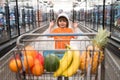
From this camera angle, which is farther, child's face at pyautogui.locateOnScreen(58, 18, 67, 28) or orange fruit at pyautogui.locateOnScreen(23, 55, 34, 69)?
child's face at pyautogui.locateOnScreen(58, 18, 67, 28)

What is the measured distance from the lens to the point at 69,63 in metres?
2.22

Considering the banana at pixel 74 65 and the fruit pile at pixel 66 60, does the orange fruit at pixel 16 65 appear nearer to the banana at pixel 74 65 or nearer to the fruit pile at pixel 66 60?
the fruit pile at pixel 66 60

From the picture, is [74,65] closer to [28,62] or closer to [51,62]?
[51,62]

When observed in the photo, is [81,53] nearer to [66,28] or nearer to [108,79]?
[108,79]

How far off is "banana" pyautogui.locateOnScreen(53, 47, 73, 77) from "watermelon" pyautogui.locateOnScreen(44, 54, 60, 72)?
34mm

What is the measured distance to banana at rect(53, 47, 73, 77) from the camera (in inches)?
86.0

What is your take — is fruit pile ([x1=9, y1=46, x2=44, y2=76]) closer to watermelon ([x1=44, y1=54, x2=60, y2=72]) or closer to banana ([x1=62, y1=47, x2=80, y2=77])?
watermelon ([x1=44, y1=54, x2=60, y2=72])

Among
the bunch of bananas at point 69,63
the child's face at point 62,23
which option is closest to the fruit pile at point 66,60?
the bunch of bananas at point 69,63

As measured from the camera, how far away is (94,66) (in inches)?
87.1

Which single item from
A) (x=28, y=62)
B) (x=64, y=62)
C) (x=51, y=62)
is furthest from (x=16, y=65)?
(x=64, y=62)

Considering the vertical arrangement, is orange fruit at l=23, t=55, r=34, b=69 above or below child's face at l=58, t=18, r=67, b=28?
below

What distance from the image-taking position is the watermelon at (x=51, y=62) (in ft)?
7.13

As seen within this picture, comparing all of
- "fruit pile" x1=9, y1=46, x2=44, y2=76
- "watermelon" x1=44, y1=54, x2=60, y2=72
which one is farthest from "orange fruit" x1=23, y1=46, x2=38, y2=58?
"watermelon" x1=44, y1=54, x2=60, y2=72

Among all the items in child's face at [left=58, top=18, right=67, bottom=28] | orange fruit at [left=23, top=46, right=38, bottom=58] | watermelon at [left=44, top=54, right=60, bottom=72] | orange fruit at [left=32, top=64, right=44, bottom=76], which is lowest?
orange fruit at [left=32, top=64, right=44, bottom=76]
